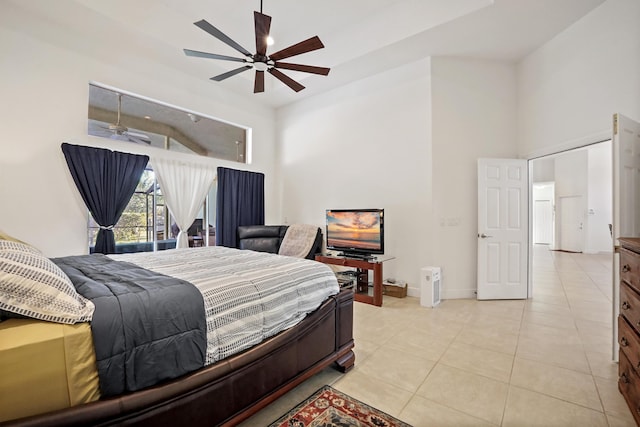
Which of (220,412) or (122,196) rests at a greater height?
(122,196)

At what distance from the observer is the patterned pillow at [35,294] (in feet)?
3.54

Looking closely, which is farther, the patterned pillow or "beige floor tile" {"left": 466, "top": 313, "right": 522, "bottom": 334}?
"beige floor tile" {"left": 466, "top": 313, "right": 522, "bottom": 334}

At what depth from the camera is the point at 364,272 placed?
14.8 ft

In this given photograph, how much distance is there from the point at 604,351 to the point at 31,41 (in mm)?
6711

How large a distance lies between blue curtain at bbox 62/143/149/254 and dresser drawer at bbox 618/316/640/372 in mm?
5134

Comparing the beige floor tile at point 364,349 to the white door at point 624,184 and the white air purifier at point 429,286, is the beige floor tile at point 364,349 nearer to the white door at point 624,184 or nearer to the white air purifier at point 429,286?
the white air purifier at point 429,286

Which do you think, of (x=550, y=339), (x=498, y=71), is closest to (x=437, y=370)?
(x=550, y=339)

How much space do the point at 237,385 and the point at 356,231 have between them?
3.16 m

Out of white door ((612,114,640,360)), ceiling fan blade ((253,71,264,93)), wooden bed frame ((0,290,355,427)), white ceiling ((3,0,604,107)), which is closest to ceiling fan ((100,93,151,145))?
white ceiling ((3,0,604,107))

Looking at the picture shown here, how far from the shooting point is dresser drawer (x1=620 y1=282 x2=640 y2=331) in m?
1.74

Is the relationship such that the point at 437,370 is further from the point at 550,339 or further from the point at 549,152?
the point at 549,152

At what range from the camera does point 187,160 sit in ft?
15.7

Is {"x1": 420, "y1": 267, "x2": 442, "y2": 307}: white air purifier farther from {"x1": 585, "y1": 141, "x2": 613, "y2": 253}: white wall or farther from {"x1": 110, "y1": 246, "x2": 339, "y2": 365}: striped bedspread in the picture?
{"x1": 585, "y1": 141, "x2": 613, "y2": 253}: white wall

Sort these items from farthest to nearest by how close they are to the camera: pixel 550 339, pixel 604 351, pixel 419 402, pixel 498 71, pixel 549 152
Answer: pixel 498 71
pixel 549 152
pixel 550 339
pixel 604 351
pixel 419 402
